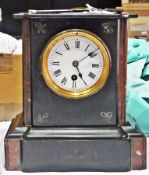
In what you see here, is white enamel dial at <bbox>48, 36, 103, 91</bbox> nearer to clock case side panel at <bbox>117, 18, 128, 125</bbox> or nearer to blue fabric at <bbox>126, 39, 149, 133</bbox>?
clock case side panel at <bbox>117, 18, 128, 125</bbox>

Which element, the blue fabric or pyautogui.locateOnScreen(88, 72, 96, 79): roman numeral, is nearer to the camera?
pyautogui.locateOnScreen(88, 72, 96, 79): roman numeral

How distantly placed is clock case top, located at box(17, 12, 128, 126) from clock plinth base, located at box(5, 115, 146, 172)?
43 mm

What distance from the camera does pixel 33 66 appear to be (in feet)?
3.17

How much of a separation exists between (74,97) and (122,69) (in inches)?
4.9

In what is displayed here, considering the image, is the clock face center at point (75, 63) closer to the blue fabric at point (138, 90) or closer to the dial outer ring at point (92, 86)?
the dial outer ring at point (92, 86)

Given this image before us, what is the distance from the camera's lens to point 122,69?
0.97 metres

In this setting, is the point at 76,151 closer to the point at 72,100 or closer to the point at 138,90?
the point at 72,100

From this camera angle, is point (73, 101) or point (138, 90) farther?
point (138, 90)

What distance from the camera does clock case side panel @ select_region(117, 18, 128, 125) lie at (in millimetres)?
955

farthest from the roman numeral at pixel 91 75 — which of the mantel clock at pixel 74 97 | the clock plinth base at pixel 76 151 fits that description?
the clock plinth base at pixel 76 151

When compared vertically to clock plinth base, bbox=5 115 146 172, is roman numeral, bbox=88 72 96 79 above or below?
above

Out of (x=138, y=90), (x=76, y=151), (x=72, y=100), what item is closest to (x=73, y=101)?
(x=72, y=100)

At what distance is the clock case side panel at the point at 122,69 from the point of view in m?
0.96

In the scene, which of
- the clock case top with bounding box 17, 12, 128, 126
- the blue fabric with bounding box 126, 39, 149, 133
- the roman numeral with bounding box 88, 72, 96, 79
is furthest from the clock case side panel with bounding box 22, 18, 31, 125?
the blue fabric with bounding box 126, 39, 149, 133
